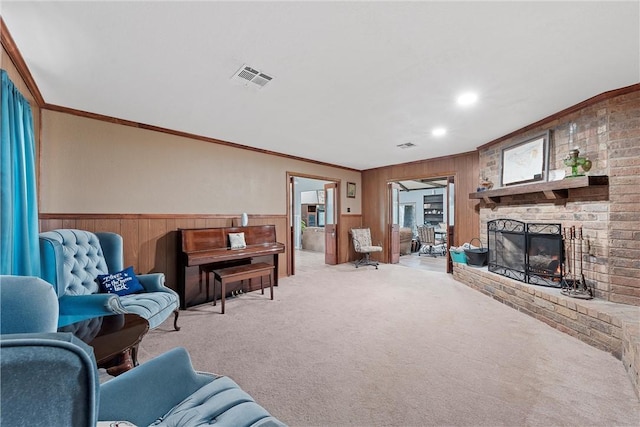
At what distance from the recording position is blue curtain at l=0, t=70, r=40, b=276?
1.70 meters

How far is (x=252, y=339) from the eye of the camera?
8.57 ft

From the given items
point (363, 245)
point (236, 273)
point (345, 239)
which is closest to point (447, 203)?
point (363, 245)

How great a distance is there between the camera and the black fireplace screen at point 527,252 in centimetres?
323

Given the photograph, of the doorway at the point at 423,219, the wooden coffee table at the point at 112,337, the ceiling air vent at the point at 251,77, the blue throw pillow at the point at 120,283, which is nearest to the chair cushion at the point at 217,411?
the wooden coffee table at the point at 112,337

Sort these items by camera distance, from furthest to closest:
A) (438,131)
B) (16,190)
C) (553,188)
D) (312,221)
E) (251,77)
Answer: (312,221), (438,131), (553,188), (251,77), (16,190)

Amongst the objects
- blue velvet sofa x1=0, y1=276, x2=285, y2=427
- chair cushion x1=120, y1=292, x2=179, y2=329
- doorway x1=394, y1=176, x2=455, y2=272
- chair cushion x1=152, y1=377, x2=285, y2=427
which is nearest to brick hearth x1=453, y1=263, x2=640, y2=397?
chair cushion x1=152, y1=377, x2=285, y2=427

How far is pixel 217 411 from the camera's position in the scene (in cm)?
109

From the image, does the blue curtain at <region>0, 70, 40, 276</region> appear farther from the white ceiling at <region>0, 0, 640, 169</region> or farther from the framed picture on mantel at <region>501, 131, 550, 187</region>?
the framed picture on mantel at <region>501, 131, 550, 187</region>

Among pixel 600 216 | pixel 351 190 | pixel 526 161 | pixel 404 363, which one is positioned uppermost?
pixel 526 161

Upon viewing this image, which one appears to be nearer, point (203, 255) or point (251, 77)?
point (251, 77)

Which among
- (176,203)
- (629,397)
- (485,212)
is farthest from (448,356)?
(176,203)

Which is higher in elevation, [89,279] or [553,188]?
[553,188]

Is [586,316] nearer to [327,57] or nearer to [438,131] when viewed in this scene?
[438,131]

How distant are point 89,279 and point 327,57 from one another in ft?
9.37
